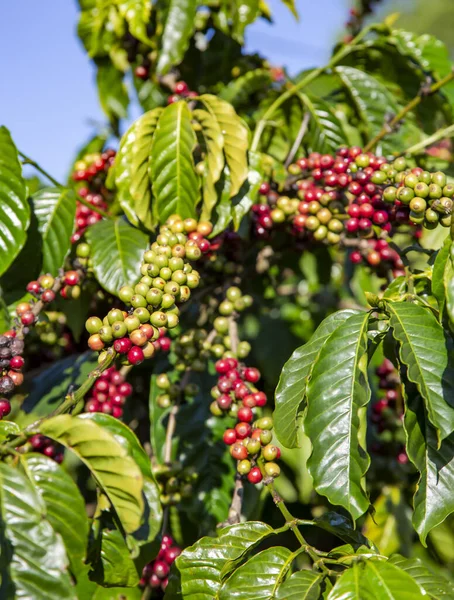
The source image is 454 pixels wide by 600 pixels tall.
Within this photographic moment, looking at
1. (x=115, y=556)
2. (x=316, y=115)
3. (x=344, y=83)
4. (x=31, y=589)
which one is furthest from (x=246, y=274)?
(x=31, y=589)

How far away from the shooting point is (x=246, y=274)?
1980mm

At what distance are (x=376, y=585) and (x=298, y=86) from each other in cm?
144

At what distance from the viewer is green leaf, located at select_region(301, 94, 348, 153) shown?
1.86m

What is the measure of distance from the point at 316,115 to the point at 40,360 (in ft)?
3.76

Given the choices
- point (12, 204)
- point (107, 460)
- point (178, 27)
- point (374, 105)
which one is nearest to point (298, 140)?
point (374, 105)

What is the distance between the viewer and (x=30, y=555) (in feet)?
2.84

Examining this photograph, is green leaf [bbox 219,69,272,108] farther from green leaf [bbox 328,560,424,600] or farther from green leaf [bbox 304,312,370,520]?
green leaf [bbox 328,560,424,600]

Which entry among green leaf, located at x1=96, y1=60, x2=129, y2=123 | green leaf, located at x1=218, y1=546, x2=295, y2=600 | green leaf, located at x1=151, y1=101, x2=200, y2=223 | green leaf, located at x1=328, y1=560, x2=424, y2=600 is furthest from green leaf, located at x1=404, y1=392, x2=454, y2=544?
green leaf, located at x1=96, y1=60, x2=129, y2=123

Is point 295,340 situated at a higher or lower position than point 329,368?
lower

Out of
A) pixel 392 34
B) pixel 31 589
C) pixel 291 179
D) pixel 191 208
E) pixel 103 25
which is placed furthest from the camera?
pixel 103 25

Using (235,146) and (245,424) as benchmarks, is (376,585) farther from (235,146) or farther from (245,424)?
(235,146)

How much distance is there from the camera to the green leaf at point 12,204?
4.53 feet

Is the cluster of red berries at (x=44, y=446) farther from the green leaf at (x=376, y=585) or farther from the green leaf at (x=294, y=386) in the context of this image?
the green leaf at (x=376, y=585)

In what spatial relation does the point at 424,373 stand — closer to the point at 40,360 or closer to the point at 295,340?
the point at 40,360
